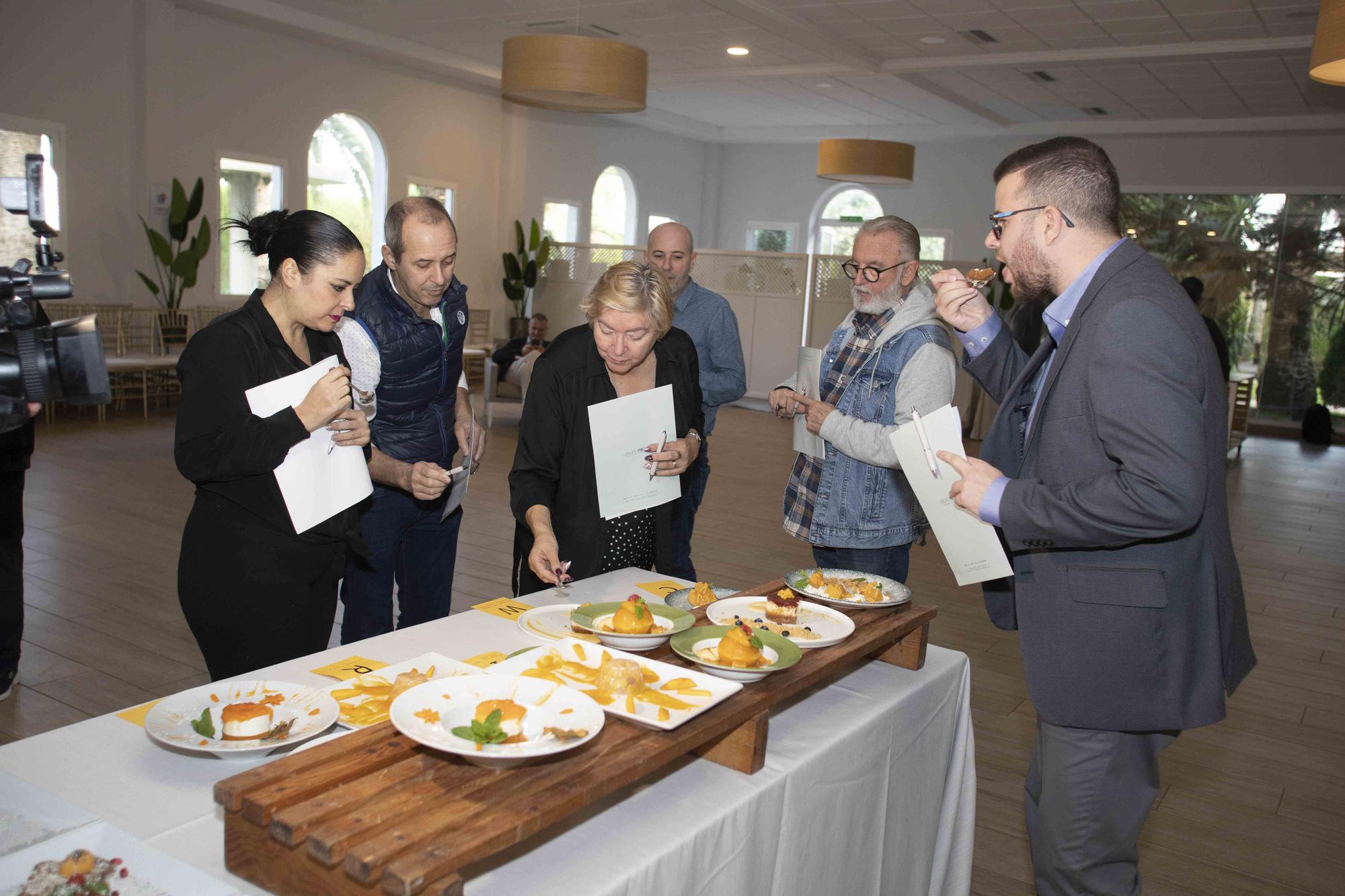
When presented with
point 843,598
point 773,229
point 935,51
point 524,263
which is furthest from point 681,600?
point 773,229

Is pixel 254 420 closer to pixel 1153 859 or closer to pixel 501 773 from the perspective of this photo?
pixel 501 773

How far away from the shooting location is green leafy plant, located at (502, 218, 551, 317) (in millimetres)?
13039

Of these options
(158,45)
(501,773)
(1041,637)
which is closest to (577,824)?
(501,773)

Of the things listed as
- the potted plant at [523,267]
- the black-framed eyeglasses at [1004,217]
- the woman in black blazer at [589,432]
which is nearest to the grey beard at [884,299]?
the woman in black blazer at [589,432]

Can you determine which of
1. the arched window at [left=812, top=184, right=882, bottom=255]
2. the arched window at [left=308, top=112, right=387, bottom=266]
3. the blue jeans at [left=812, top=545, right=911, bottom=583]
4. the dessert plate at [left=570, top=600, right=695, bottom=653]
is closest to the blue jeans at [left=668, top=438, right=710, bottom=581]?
the blue jeans at [left=812, top=545, right=911, bottom=583]

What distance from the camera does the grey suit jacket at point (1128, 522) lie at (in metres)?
1.50

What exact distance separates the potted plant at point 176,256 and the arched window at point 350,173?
208 cm

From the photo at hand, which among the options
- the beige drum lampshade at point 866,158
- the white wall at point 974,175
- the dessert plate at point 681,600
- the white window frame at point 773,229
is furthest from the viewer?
the white window frame at point 773,229

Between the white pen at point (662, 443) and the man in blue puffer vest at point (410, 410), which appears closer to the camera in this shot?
the white pen at point (662, 443)

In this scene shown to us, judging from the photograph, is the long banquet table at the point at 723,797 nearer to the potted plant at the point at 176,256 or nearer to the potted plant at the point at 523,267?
the potted plant at the point at 176,256

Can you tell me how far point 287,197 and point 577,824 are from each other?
35.7ft

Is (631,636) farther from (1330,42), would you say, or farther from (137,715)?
(1330,42)

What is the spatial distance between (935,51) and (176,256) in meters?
7.57

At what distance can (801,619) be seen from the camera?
6.38 feet
